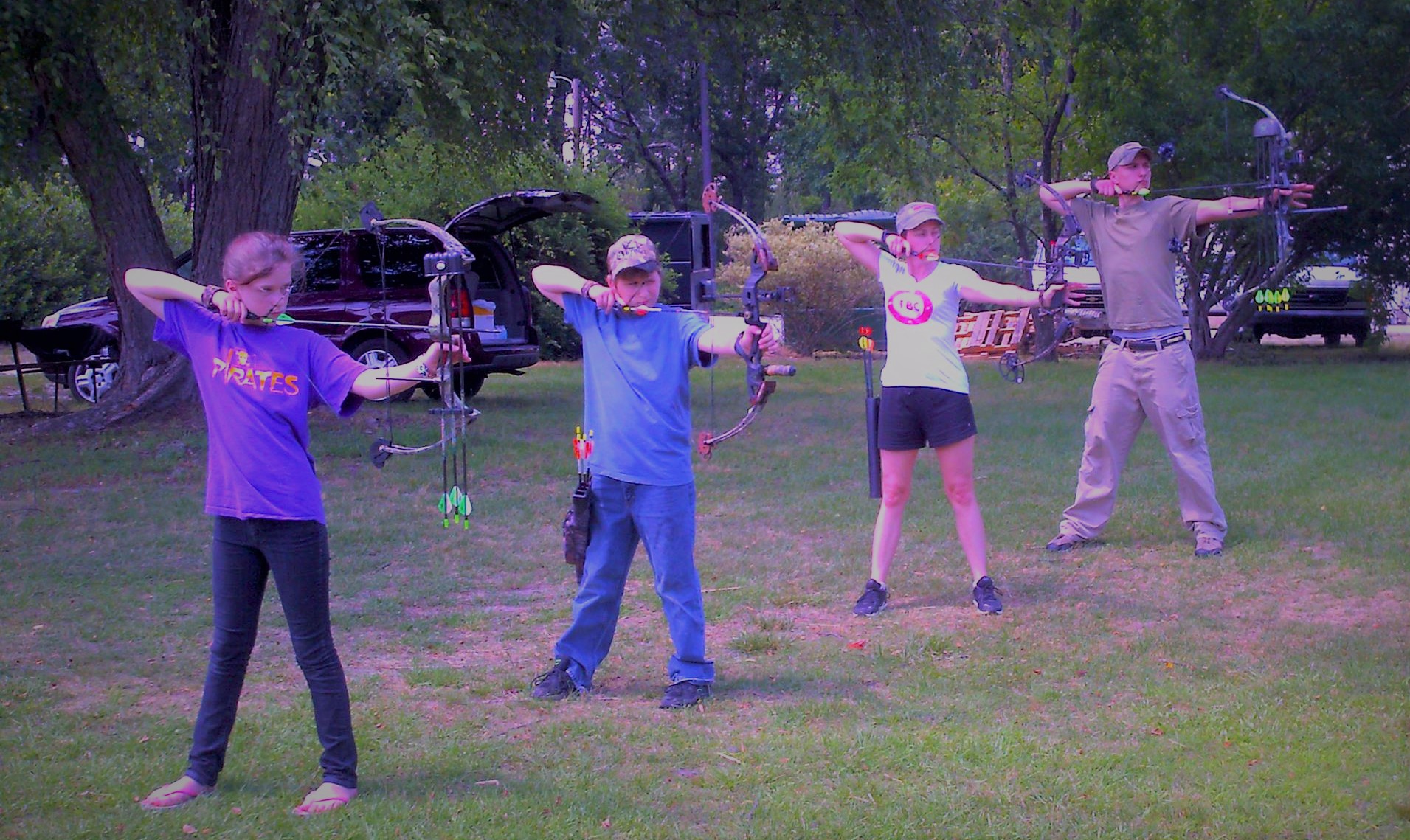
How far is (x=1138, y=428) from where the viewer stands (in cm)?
777

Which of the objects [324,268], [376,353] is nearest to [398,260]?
[324,268]

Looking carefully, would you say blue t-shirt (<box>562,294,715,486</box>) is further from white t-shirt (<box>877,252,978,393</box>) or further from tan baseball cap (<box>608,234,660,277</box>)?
white t-shirt (<box>877,252,978,393</box>)

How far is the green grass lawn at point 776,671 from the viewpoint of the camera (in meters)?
4.12

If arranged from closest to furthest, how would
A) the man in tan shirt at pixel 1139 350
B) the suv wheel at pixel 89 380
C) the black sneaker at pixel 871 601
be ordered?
the black sneaker at pixel 871 601
the man in tan shirt at pixel 1139 350
the suv wheel at pixel 89 380

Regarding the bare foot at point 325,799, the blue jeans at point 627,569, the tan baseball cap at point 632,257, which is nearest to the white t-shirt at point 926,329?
the blue jeans at point 627,569

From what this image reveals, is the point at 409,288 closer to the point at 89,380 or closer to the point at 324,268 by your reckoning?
the point at 324,268

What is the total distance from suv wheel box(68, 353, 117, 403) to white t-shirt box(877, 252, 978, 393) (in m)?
13.5

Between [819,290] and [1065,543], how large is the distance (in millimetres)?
16900

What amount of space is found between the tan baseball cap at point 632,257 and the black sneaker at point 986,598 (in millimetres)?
2451

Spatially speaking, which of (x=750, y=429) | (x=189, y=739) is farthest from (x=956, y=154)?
(x=189, y=739)

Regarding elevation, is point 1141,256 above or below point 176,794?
above

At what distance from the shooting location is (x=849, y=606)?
666 centimetres

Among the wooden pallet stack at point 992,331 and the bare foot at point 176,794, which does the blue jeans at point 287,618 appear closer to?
the bare foot at point 176,794

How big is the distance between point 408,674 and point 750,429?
820 cm
